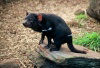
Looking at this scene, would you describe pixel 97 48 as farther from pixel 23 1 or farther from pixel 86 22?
pixel 23 1

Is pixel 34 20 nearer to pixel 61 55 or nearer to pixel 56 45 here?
pixel 56 45

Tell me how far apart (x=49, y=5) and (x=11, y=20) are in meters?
2.40

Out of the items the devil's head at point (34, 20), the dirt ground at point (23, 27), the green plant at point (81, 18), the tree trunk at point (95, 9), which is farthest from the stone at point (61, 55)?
the green plant at point (81, 18)

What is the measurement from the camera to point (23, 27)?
7961 millimetres

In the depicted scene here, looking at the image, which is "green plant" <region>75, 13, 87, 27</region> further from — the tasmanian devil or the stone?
the tasmanian devil

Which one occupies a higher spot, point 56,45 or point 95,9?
point 95,9

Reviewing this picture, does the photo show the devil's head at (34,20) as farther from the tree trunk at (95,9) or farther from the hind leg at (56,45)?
the tree trunk at (95,9)

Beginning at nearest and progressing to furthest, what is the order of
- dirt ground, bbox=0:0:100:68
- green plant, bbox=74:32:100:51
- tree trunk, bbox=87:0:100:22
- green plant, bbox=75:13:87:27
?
dirt ground, bbox=0:0:100:68 < green plant, bbox=74:32:100:51 < tree trunk, bbox=87:0:100:22 < green plant, bbox=75:13:87:27

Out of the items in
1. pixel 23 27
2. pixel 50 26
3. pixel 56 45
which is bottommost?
pixel 23 27

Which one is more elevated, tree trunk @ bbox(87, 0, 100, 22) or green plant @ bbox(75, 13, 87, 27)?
tree trunk @ bbox(87, 0, 100, 22)

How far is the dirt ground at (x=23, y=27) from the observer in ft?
20.3

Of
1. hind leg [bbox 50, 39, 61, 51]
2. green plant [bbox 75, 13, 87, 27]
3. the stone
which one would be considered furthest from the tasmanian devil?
green plant [bbox 75, 13, 87, 27]

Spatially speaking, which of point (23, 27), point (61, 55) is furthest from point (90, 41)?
point (23, 27)

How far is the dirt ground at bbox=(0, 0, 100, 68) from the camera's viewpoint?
243 inches
